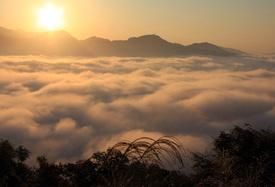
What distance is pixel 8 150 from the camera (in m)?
38.1

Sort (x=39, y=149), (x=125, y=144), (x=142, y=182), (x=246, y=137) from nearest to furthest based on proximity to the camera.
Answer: (x=125, y=144) < (x=142, y=182) < (x=246, y=137) < (x=39, y=149)

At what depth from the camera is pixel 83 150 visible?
181750 millimetres

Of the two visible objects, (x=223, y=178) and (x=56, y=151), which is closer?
(x=223, y=178)

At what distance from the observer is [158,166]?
6184mm

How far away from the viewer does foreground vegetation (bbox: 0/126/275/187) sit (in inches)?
235

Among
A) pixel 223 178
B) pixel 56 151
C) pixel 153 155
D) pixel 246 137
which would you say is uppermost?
pixel 153 155

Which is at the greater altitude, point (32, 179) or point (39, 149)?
point (32, 179)

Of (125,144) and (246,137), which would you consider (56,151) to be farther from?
A: (125,144)

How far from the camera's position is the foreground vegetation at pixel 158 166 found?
19.6ft

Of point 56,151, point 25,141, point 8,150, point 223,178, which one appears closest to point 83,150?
point 56,151

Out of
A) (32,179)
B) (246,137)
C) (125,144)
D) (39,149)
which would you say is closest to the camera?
(125,144)

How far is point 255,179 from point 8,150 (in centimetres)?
3181

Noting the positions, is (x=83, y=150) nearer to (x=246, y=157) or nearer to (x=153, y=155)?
(x=246, y=157)

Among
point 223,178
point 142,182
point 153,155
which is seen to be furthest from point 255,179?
point 153,155
